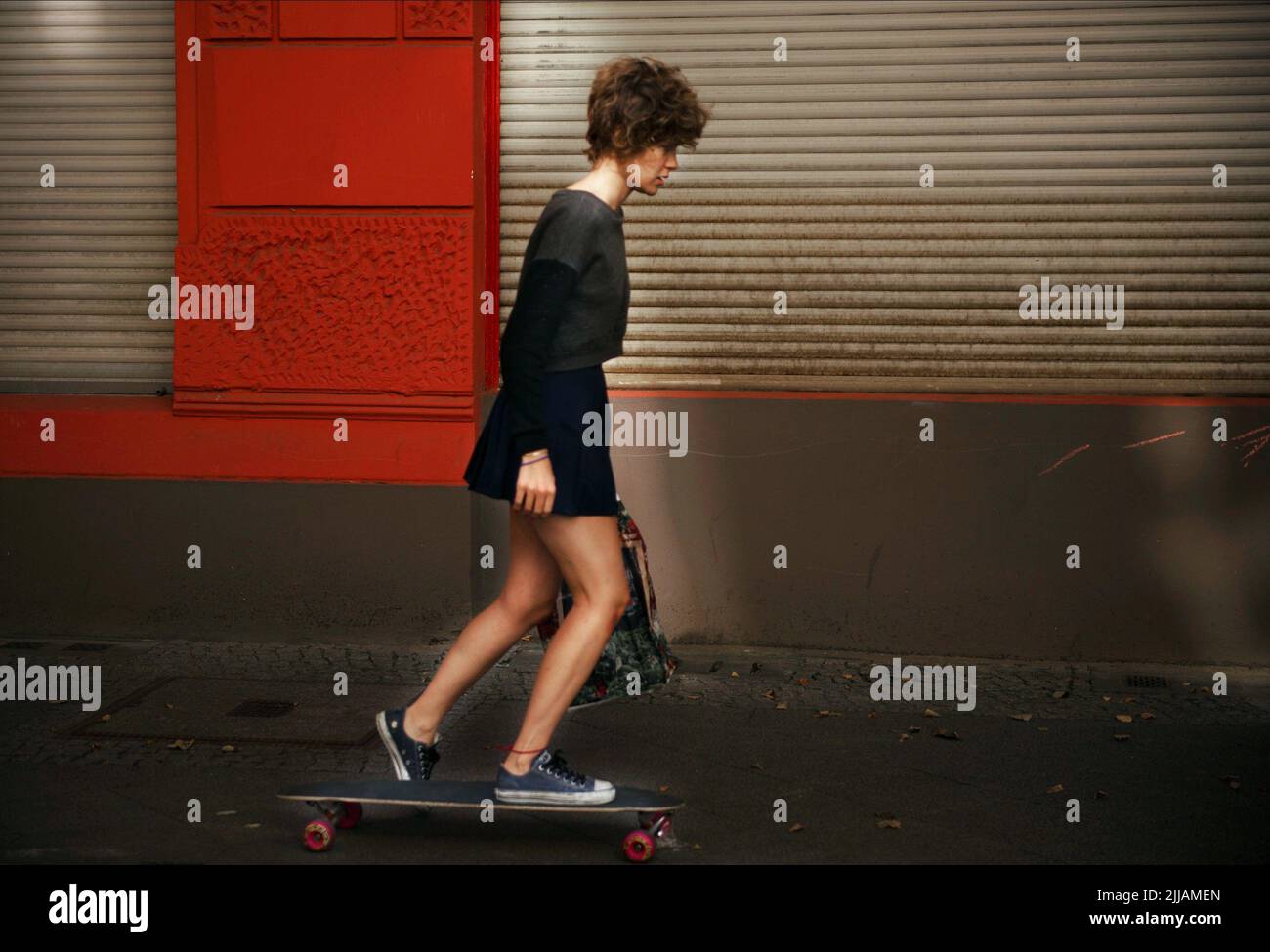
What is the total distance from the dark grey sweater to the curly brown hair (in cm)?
20

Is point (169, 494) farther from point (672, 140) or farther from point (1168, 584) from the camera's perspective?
point (1168, 584)

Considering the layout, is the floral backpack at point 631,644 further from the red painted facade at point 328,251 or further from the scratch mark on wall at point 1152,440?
the scratch mark on wall at point 1152,440

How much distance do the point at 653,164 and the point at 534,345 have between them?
0.68 metres

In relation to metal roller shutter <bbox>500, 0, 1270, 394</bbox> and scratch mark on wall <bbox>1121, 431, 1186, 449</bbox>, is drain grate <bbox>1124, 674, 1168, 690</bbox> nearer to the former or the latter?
scratch mark on wall <bbox>1121, 431, 1186, 449</bbox>

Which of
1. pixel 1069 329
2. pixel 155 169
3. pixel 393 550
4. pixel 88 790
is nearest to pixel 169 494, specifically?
pixel 393 550

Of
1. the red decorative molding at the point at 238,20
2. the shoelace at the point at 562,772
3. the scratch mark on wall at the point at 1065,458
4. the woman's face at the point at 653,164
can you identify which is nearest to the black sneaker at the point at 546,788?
the shoelace at the point at 562,772

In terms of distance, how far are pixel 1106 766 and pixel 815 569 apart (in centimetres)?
191

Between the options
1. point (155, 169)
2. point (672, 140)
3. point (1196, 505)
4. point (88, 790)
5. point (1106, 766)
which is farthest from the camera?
point (155, 169)

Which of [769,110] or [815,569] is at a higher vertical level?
[769,110]

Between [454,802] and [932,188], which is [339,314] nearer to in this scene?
[932,188]

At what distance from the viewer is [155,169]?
24.0 feet

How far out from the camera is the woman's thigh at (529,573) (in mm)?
4676

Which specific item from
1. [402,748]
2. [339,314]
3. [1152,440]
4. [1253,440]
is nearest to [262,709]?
[402,748]

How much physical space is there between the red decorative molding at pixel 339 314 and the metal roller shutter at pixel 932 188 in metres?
0.54
